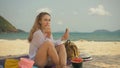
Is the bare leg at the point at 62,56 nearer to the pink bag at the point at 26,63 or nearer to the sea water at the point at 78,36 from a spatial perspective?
the pink bag at the point at 26,63

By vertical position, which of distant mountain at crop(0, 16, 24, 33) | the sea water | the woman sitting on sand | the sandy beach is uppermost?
distant mountain at crop(0, 16, 24, 33)

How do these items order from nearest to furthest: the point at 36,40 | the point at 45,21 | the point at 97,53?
the point at 36,40, the point at 45,21, the point at 97,53

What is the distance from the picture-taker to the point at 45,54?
2.66 meters

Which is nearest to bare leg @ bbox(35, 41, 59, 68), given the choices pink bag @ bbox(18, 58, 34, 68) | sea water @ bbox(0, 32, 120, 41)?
pink bag @ bbox(18, 58, 34, 68)

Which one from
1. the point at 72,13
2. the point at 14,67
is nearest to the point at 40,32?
the point at 14,67

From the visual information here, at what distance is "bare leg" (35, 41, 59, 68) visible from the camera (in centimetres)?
265

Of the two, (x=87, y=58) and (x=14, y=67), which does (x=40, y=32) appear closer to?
(x=14, y=67)

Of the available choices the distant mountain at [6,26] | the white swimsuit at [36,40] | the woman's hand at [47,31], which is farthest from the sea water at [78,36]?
the white swimsuit at [36,40]

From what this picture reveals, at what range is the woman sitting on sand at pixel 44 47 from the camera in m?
2.66

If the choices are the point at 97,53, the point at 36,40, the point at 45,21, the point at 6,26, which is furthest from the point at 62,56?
the point at 6,26

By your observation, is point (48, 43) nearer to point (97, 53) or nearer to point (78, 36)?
point (97, 53)

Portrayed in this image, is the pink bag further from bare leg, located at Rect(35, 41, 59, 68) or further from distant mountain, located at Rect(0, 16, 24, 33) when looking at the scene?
distant mountain, located at Rect(0, 16, 24, 33)

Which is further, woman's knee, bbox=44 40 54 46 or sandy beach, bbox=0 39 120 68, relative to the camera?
sandy beach, bbox=0 39 120 68

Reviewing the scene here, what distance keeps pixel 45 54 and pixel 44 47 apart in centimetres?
7
